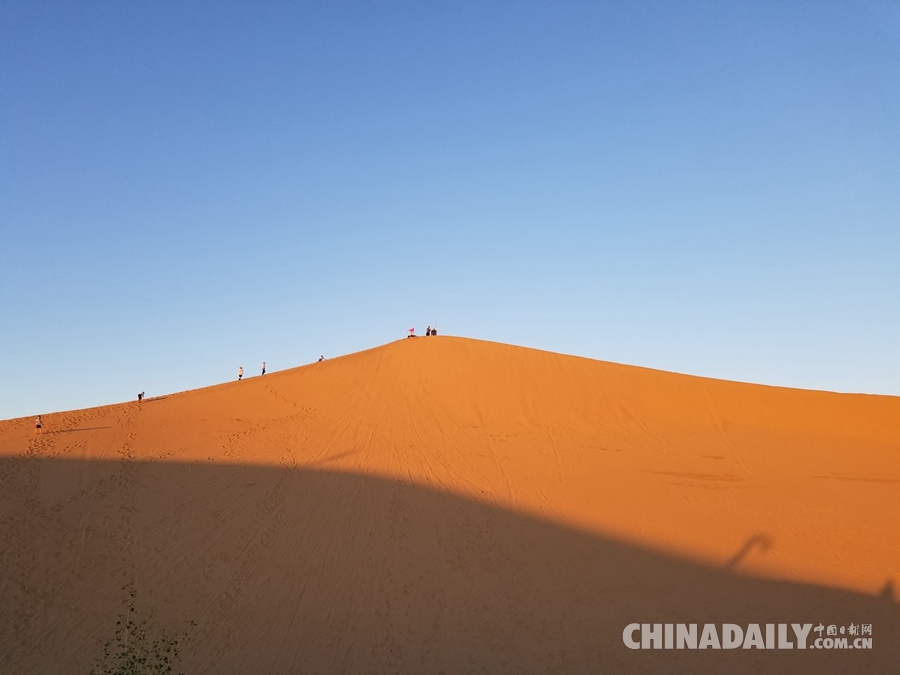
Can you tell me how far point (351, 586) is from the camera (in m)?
16.0

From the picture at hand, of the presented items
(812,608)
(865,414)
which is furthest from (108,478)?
(865,414)

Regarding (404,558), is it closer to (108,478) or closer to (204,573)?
(204,573)

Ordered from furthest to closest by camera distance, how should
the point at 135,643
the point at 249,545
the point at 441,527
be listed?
1. the point at 441,527
2. the point at 249,545
3. the point at 135,643

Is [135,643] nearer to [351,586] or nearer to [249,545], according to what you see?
[249,545]

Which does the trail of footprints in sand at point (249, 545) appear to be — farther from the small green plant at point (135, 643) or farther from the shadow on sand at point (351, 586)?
the small green plant at point (135, 643)

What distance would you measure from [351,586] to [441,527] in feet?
10.7

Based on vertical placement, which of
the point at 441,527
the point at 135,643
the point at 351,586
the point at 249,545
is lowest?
the point at 135,643

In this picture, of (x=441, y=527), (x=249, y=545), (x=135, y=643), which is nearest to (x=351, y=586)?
(x=249, y=545)

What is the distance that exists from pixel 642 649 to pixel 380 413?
46.5ft

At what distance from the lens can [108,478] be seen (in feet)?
65.2

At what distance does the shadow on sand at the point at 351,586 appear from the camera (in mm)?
13648

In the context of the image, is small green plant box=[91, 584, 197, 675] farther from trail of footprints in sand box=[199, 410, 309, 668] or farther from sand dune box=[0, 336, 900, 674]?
trail of footprints in sand box=[199, 410, 309, 668]

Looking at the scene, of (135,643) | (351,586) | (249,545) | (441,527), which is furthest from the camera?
(441,527)

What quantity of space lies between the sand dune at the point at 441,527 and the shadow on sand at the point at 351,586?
0.06 metres
